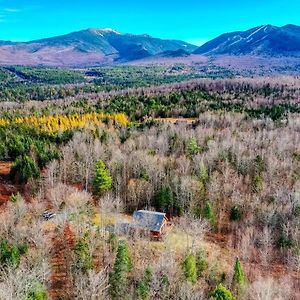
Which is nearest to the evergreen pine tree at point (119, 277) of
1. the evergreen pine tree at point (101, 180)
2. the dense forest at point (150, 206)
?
the dense forest at point (150, 206)

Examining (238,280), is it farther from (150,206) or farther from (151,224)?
(150,206)

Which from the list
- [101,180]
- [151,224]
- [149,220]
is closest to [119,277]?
[151,224]

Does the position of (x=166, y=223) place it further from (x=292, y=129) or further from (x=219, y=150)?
(x=292, y=129)

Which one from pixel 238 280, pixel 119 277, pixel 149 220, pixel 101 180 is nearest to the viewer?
pixel 119 277

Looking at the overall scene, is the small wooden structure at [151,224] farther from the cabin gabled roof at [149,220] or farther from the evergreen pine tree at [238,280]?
the evergreen pine tree at [238,280]

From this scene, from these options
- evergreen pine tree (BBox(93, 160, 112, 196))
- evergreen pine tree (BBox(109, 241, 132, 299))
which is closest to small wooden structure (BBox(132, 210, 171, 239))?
evergreen pine tree (BBox(109, 241, 132, 299))

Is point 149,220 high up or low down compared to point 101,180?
down

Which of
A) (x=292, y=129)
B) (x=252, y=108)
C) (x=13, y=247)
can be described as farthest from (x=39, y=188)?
Answer: (x=252, y=108)
